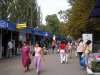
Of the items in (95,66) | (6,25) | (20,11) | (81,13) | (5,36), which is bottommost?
(95,66)

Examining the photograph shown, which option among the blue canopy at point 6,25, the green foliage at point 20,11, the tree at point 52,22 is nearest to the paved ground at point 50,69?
the blue canopy at point 6,25

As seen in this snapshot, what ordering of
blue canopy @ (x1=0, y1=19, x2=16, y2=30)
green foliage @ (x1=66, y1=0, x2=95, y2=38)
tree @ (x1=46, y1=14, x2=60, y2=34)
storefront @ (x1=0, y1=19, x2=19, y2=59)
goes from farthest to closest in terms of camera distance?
tree @ (x1=46, y1=14, x2=60, y2=34)
storefront @ (x1=0, y1=19, x2=19, y2=59)
green foliage @ (x1=66, y1=0, x2=95, y2=38)
blue canopy @ (x1=0, y1=19, x2=16, y2=30)

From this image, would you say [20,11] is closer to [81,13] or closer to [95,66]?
[81,13]

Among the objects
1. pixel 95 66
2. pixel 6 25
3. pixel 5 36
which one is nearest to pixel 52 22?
pixel 5 36

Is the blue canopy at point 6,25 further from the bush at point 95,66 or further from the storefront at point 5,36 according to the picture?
the bush at point 95,66

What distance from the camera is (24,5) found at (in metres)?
71.7

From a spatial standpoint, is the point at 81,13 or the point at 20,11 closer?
the point at 81,13

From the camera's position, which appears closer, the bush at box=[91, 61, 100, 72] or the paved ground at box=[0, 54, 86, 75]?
the bush at box=[91, 61, 100, 72]

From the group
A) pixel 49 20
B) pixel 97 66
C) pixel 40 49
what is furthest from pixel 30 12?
pixel 49 20

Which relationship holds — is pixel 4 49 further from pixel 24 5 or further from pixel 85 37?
pixel 24 5

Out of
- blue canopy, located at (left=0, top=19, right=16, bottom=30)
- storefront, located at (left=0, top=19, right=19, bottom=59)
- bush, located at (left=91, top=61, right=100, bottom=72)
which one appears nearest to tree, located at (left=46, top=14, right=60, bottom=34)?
storefront, located at (left=0, top=19, right=19, bottom=59)

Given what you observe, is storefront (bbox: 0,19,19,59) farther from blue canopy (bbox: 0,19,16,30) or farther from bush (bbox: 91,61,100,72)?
bush (bbox: 91,61,100,72)

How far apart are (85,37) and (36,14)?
50.4m

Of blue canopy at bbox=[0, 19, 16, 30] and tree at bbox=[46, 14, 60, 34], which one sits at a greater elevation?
tree at bbox=[46, 14, 60, 34]
